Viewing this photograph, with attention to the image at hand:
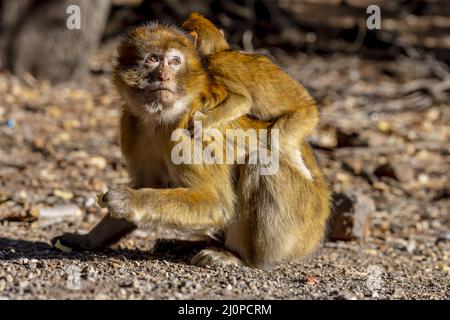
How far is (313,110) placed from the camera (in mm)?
5934

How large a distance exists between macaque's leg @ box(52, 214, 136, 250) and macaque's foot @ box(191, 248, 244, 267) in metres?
0.69

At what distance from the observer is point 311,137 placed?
10.0 m

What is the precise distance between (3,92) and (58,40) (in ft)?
3.57

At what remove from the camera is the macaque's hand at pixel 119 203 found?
506cm

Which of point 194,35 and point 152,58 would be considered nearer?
point 152,58

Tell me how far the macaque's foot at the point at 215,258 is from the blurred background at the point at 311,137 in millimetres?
286

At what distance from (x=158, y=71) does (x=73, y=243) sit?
1561 mm

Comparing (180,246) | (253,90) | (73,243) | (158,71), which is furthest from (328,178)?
(158,71)

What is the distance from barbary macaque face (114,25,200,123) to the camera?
5.18 metres

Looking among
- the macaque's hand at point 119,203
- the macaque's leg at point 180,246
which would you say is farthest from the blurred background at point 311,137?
the macaque's hand at point 119,203

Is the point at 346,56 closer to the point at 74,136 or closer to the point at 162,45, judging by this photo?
the point at 74,136

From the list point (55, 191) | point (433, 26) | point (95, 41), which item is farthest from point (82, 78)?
point (433, 26)

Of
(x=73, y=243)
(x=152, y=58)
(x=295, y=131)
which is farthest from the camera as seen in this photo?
(x=73, y=243)

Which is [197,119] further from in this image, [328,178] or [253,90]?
[328,178]
